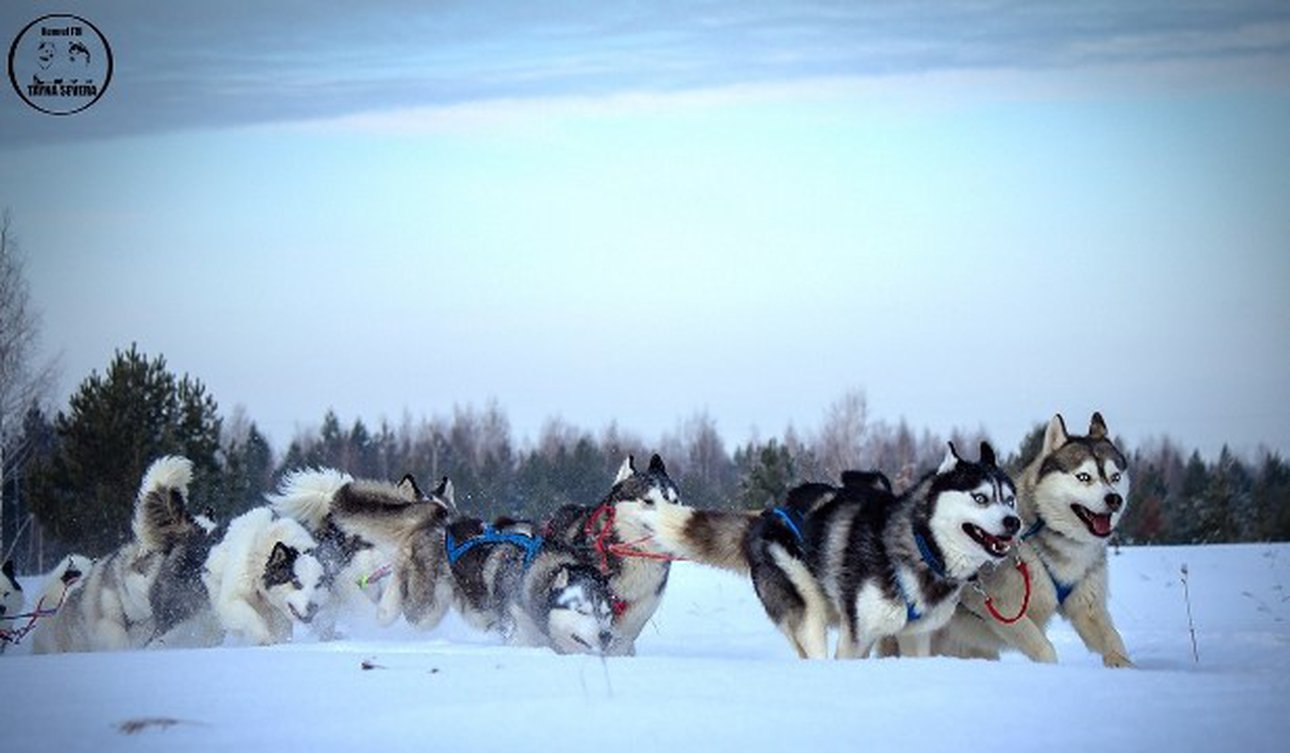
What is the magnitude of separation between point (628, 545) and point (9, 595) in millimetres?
5845

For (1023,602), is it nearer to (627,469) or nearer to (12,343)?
(627,469)

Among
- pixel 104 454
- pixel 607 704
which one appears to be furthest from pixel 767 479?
pixel 607 704

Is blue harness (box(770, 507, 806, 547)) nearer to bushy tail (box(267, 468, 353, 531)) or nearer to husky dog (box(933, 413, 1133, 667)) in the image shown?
husky dog (box(933, 413, 1133, 667))

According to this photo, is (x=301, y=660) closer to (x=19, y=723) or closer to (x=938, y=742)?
(x=19, y=723)

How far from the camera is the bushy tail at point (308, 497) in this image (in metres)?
12.0

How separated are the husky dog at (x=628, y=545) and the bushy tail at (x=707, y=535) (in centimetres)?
20

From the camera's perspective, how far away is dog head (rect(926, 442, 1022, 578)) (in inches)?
309

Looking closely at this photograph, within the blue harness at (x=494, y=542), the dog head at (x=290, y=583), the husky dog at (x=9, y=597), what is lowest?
the husky dog at (x=9, y=597)

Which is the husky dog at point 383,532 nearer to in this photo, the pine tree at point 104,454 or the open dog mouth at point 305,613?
the open dog mouth at point 305,613

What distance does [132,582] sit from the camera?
Result: 1081 centimetres

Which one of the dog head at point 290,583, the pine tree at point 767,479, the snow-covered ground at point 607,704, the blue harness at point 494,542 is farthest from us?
the pine tree at point 767,479

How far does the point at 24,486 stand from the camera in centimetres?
2892

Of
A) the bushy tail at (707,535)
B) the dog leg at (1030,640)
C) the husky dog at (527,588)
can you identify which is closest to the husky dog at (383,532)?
the husky dog at (527,588)

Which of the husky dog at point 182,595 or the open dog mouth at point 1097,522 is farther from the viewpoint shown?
the husky dog at point 182,595
